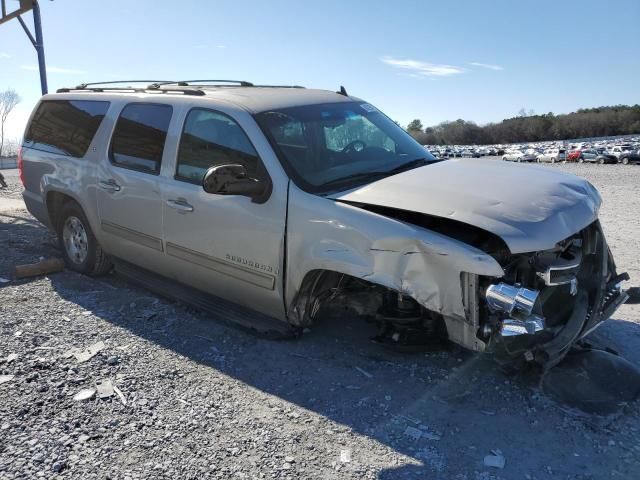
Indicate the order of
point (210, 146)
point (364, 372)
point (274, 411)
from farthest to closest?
point (210, 146), point (364, 372), point (274, 411)

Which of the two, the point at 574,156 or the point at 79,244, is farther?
the point at 574,156

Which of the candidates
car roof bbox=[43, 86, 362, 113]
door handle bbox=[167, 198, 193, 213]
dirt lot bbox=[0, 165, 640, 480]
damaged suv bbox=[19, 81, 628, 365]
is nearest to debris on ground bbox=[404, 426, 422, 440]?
dirt lot bbox=[0, 165, 640, 480]

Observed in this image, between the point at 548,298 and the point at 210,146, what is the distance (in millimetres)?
2649

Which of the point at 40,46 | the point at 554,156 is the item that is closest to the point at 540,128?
the point at 554,156

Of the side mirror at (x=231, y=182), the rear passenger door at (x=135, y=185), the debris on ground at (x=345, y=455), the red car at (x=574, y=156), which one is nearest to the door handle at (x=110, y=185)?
the rear passenger door at (x=135, y=185)

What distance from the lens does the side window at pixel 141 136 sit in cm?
451

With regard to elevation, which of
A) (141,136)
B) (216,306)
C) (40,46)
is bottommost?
(216,306)

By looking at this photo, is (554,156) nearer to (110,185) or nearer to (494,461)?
(110,185)

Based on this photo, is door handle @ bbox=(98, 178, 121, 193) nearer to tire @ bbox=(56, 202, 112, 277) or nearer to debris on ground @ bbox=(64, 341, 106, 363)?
tire @ bbox=(56, 202, 112, 277)

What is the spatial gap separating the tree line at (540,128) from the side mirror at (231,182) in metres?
124

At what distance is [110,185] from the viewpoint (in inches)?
195

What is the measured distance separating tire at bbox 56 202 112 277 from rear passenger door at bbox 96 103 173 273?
0.42 m

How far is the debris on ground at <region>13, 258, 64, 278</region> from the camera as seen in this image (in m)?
5.75

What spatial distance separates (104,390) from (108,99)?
2968 mm
